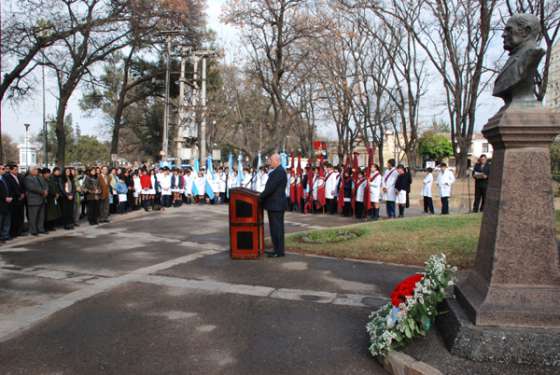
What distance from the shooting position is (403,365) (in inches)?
160

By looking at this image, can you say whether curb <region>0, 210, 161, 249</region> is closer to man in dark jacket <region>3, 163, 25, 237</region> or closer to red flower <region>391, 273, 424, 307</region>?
man in dark jacket <region>3, 163, 25, 237</region>

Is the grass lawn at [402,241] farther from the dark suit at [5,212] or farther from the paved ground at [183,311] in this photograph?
the dark suit at [5,212]

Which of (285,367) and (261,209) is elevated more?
(261,209)

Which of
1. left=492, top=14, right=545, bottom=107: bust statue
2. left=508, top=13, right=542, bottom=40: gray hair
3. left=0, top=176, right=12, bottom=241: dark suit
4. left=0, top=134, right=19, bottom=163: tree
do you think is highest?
left=0, top=134, right=19, bottom=163: tree

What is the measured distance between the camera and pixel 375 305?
6258mm

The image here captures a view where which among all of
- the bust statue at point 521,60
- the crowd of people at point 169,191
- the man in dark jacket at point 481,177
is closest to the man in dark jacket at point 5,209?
the crowd of people at point 169,191

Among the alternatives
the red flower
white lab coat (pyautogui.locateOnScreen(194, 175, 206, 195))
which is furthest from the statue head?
white lab coat (pyautogui.locateOnScreen(194, 175, 206, 195))

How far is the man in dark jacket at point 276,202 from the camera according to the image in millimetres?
9391

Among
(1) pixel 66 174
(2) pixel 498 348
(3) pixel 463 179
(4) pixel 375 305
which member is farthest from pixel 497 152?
(3) pixel 463 179

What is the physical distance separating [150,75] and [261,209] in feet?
84.7

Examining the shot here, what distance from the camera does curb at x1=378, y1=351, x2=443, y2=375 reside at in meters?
3.86

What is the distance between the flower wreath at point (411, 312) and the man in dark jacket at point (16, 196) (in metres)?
10.4

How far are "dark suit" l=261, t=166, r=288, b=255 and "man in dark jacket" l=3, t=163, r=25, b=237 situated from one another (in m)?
6.67

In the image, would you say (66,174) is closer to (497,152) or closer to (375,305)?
(375,305)
